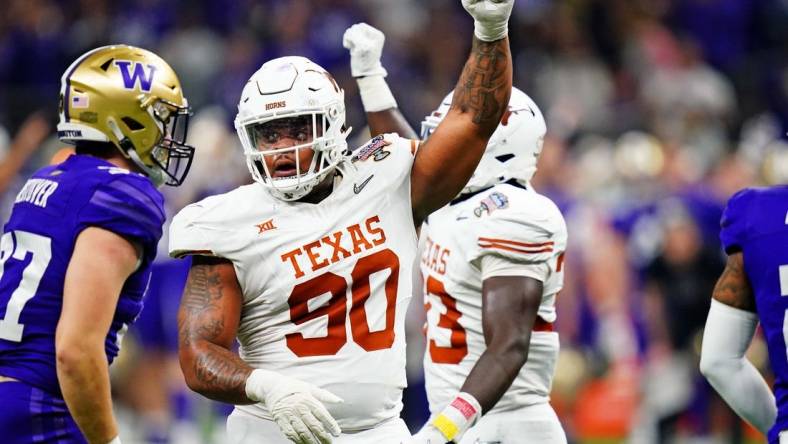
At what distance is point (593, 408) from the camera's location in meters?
9.19

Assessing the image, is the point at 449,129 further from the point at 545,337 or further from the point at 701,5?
the point at 701,5

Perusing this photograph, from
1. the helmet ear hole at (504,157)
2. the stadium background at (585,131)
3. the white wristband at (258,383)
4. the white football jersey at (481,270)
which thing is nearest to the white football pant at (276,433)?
the white wristband at (258,383)

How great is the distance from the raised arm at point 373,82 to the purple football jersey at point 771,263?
1.69 m

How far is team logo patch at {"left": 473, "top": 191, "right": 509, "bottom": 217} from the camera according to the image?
4.68 m

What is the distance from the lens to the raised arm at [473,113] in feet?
12.9

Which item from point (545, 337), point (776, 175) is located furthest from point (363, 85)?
point (776, 175)

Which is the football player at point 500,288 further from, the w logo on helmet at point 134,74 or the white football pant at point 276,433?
the w logo on helmet at point 134,74

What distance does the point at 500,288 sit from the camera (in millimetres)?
4527

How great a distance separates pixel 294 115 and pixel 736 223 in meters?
1.39

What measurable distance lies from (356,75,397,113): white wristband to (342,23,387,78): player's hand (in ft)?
0.09

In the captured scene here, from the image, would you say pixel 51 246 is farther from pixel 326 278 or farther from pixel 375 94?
pixel 375 94

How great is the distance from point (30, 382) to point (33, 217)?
0.51m

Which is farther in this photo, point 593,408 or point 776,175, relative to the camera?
point 593,408

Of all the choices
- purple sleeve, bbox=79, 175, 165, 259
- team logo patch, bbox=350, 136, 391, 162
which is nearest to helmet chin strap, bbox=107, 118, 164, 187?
purple sleeve, bbox=79, 175, 165, 259
